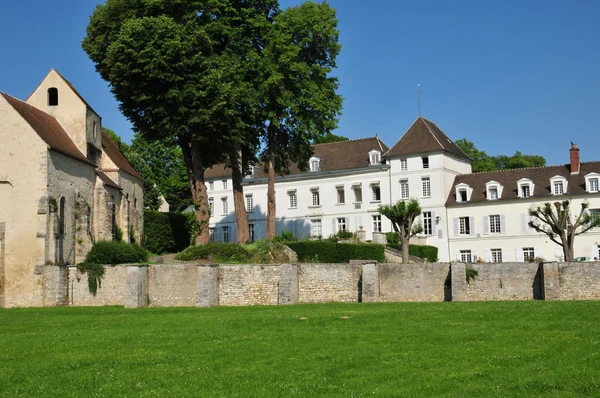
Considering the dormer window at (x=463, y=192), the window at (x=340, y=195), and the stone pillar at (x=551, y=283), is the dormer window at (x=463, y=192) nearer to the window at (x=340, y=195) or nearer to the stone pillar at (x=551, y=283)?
the window at (x=340, y=195)

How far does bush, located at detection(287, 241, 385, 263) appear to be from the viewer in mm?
38562

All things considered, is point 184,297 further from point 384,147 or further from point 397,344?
point 384,147

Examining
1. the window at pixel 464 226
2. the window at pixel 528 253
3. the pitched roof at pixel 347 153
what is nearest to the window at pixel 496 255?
the window at pixel 528 253

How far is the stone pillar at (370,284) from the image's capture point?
29750mm

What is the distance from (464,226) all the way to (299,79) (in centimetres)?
2225

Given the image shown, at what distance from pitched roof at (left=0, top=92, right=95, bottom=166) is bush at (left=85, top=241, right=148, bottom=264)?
4.81 metres

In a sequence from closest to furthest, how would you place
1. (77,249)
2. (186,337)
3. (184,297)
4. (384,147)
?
(186,337)
(184,297)
(77,249)
(384,147)

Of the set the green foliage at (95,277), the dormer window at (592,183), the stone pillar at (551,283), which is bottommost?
the stone pillar at (551,283)

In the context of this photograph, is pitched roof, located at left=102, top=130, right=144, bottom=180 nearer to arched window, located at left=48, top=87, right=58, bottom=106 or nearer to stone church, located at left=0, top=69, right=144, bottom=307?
stone church, located at left=0, top=69, right=144, bottom=307

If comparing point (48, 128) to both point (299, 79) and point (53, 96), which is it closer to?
point (53, 96)

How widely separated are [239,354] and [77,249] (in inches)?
885

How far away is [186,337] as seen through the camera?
17547 millimetres

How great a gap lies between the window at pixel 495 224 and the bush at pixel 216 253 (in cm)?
2523

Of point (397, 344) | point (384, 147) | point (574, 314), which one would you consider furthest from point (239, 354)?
point (384, 147)
